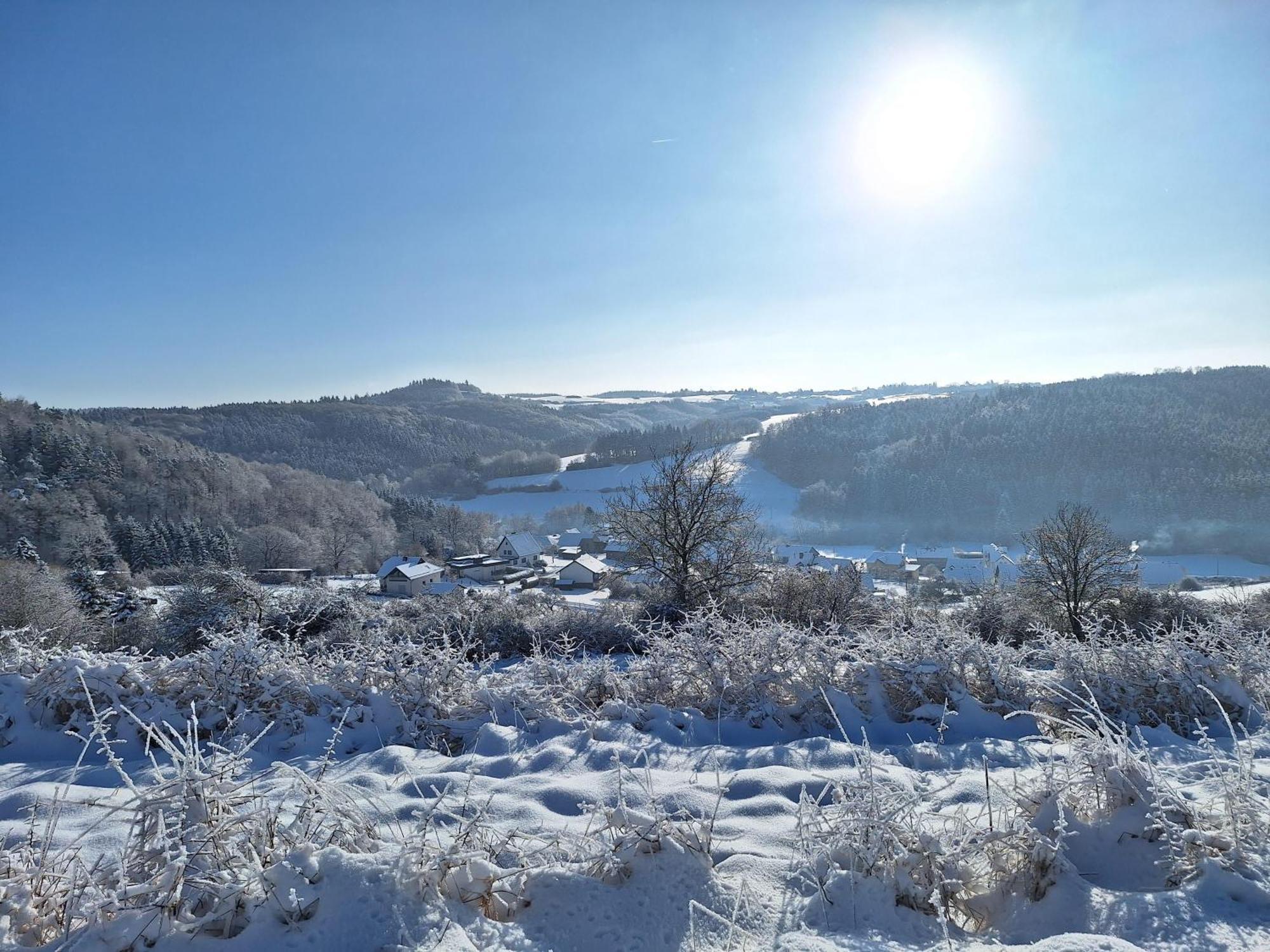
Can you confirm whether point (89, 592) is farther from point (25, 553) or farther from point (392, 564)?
point (392, 564)

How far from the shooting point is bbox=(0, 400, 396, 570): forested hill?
36.5 meters

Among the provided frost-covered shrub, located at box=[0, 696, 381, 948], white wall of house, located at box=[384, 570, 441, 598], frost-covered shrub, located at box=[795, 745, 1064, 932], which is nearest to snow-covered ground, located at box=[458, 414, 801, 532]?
white wall of house, located at box=[384, 570, 441, 598]

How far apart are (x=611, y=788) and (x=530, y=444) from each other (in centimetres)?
11494

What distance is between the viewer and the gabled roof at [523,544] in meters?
45.5

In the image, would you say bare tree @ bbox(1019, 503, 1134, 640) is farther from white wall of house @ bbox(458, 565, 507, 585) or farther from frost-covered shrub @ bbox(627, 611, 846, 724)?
white wall of house @ bbox(458, 565, 507, 585)

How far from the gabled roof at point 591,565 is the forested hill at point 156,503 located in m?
21.2

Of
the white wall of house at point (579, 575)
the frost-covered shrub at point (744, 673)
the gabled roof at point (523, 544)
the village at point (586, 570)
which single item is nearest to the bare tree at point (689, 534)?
the frost-covered shrub at point (744, 673)

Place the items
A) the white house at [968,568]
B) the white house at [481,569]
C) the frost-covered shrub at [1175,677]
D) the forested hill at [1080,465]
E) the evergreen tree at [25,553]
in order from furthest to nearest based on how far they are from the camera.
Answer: the forested hill at [1080,465] → the white house at [481,569] → the white house at [968,568] → the evergreen tree at [25,553] → the frost-covered shrub at [1175,677]

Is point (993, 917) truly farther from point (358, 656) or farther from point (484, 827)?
point (358, 656)

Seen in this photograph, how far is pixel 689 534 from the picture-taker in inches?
490

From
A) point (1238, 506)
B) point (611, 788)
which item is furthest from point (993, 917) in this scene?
point (1238, 506)

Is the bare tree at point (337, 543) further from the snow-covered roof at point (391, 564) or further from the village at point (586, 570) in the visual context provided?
the snow-covered roof at point (391, 564)

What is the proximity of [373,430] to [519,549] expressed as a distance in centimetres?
6627

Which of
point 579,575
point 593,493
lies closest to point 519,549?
point 579,575
